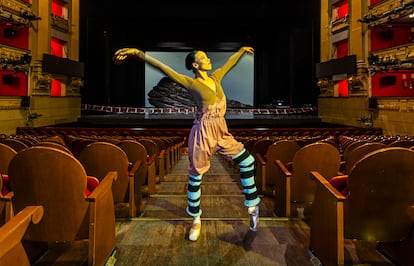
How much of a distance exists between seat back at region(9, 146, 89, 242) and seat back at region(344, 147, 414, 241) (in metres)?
1.26

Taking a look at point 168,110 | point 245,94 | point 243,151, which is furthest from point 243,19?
point 243,151

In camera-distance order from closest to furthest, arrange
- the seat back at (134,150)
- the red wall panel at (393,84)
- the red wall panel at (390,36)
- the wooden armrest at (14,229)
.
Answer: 1. the wooden armrest at (14,229)
2. the seat back at (134,150)
3. the red wall panel at (393,84)
4. the red wall panel at (390,36)

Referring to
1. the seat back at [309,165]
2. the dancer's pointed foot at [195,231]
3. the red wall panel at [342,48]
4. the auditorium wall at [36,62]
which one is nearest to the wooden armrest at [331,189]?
the seat back at [309,165]

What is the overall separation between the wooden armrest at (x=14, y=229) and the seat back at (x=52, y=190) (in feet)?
0.93

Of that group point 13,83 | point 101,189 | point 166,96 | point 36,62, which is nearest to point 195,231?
point 101,189

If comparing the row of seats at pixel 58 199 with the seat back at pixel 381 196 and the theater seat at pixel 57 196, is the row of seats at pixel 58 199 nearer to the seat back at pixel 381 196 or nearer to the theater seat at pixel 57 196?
Answer: the theater seat at pixel 57 196

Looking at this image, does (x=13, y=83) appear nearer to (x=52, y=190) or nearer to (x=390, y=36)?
(x=52, y=190)

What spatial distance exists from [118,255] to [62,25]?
9.99 metres

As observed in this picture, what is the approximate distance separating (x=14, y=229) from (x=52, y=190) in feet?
1.63

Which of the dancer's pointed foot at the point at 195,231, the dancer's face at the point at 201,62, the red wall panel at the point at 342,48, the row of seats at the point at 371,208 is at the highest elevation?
the red wall panel at the point at 342,48

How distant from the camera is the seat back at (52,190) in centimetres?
Answer: 167

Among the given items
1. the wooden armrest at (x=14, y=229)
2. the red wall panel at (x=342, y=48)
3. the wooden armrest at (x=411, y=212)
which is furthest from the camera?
the red wall panel at (x=342, y=48)

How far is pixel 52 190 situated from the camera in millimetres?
1698

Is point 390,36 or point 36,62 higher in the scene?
point 390,36
